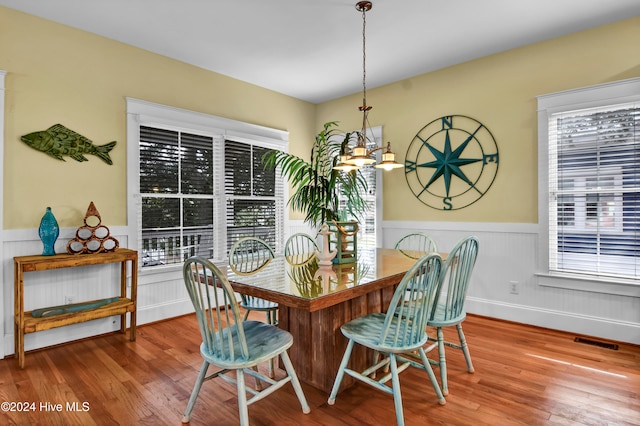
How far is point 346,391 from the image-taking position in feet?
7.57

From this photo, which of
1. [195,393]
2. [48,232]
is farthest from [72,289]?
[195,393]

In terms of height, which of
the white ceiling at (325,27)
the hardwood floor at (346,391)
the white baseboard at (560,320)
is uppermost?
the white ceiling at (325,27)

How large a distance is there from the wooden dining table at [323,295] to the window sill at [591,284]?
1641 mm

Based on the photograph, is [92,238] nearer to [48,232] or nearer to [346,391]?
[48,232]

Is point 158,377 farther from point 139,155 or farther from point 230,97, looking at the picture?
point 230,97

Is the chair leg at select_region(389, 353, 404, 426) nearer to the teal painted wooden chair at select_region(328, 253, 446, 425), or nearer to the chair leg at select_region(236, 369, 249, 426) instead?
the teal painted wooden chair at select_region(328, 253, 446, 425)

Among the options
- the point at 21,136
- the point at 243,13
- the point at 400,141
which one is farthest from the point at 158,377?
the point at 400,141

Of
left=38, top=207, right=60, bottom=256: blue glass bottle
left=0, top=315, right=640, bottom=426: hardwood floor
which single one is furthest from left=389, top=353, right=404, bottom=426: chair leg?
left=38, top=207, right=60, bottom=256: blue glass bottle

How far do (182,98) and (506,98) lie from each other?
340 centimetres

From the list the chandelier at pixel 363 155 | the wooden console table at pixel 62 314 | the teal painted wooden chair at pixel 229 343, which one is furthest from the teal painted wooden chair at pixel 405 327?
the wooden console table at pixel 62 314

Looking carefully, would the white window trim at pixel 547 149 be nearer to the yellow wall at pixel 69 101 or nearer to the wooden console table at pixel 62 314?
the yellow wall at pixel 69 101

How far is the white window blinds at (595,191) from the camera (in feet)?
10.2

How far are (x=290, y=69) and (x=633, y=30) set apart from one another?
3.17 metres

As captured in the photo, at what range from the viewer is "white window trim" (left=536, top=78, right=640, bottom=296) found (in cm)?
307
